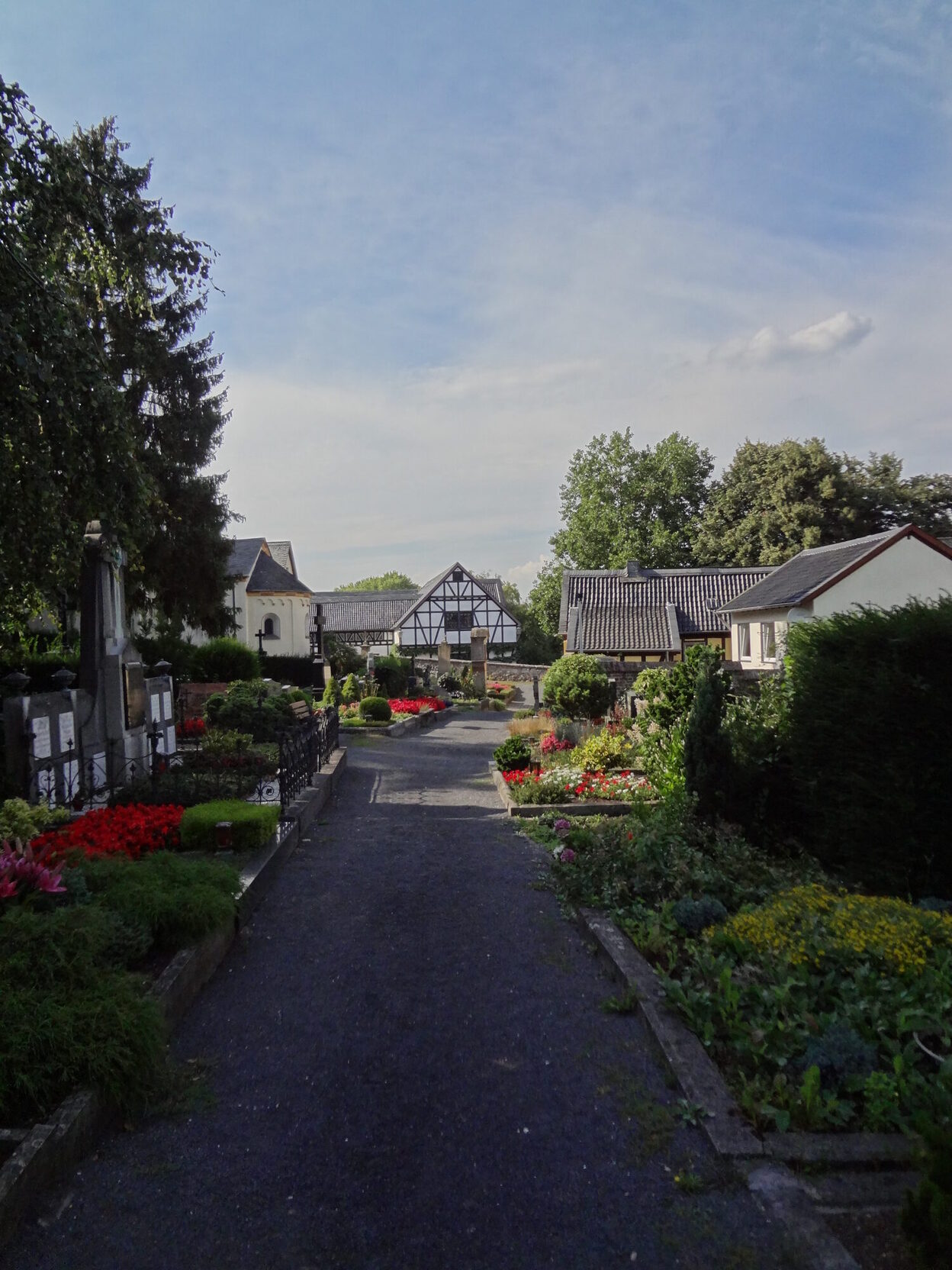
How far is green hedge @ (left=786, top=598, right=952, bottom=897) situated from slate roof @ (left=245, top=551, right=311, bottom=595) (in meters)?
40.3

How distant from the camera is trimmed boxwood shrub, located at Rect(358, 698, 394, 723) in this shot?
80.1 feet

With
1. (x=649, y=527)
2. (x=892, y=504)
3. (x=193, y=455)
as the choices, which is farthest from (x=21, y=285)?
(x=649, y=527)

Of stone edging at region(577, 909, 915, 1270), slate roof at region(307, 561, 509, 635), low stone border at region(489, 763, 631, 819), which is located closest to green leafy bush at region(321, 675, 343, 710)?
low stone border at region(489, 763, 631, 819)

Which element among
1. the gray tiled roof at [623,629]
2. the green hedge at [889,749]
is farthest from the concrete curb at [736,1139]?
the gray tiled roof at [623,629]

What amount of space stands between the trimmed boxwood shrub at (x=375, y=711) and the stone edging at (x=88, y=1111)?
15.9m

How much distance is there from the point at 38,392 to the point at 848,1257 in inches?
302

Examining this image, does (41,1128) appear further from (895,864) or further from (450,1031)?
(895,864)

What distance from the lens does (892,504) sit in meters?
40.7

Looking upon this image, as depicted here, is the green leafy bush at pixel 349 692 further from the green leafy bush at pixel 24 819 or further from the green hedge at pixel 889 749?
the green hedge at pixel 889 749

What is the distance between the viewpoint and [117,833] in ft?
23.8

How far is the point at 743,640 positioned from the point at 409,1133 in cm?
3047

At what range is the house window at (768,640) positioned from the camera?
2777cm

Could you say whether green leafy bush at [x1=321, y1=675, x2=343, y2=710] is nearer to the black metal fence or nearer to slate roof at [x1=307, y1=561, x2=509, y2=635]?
the black metal fence

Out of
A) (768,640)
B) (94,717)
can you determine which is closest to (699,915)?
(94,717)
